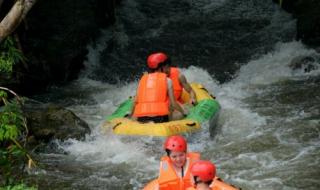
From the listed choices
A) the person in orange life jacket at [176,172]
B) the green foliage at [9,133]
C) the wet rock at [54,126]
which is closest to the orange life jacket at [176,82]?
the wet rock at [54,126]

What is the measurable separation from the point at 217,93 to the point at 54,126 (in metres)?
4.02

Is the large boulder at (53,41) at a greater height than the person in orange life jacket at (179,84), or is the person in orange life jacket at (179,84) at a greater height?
the large boulder at (53,41)

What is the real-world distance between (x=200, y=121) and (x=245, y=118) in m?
1.54

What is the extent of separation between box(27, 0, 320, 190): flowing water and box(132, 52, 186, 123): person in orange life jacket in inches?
19.0

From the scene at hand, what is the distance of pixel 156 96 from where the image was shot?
928 cm

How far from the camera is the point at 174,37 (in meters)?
16.8

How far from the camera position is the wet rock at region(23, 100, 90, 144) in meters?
9.50

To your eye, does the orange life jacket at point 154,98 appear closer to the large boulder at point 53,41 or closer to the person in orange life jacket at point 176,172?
the person in orange life jacket at point 176,172

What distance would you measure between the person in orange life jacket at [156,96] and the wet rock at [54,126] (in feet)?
3.21

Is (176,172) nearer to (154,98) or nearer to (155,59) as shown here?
(154,98)

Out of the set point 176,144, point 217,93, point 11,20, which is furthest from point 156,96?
point 11,20

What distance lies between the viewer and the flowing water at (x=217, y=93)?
8.45m

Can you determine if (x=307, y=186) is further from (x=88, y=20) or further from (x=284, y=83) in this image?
(x=88, y=20)

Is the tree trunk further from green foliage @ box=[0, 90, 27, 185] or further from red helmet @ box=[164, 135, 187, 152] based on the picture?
red helmet @ box=[164, 135, 187, 152]
